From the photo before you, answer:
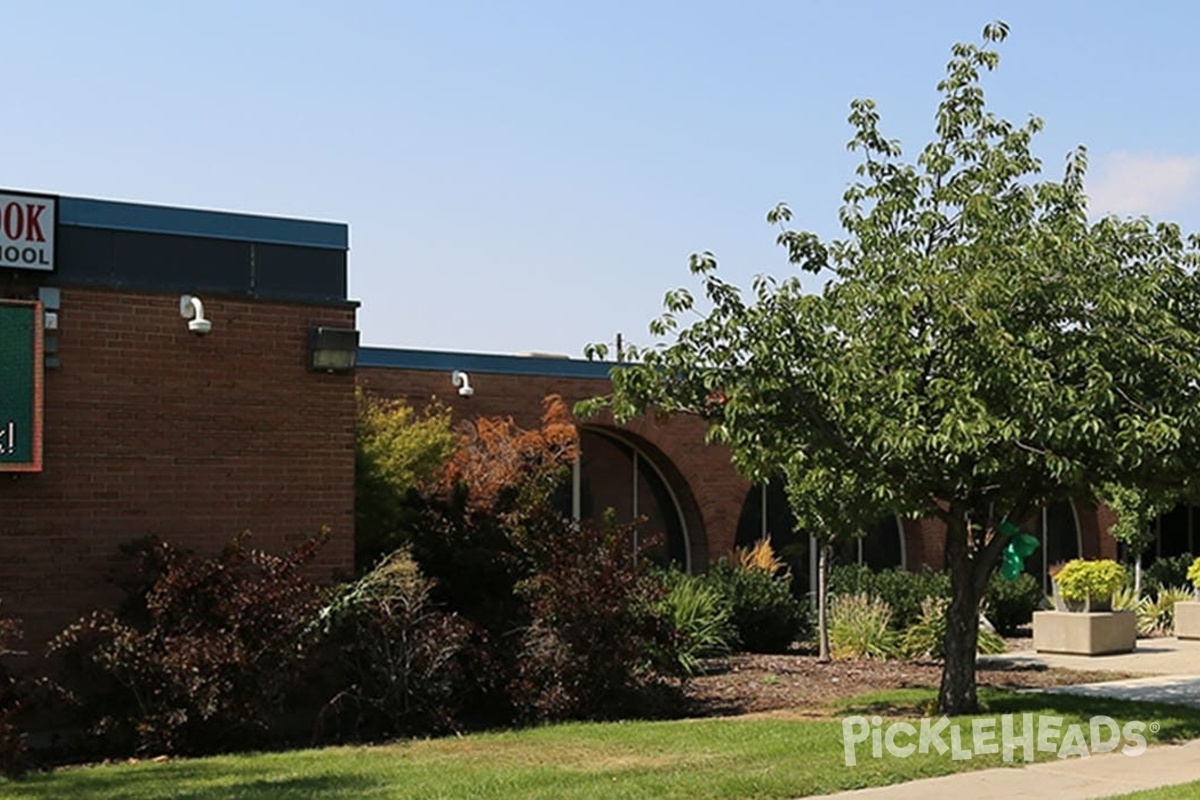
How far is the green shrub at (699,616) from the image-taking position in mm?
19984

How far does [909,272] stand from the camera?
13961 millimetres

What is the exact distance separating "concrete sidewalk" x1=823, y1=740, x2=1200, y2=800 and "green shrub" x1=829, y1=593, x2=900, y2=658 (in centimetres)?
822

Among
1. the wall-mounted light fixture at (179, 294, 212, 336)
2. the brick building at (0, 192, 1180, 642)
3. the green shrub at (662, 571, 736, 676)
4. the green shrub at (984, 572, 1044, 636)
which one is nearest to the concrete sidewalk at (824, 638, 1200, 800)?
the brick building at (0, 192, 1180, 642)

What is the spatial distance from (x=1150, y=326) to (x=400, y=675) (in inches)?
282

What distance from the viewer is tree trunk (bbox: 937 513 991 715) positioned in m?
14.9

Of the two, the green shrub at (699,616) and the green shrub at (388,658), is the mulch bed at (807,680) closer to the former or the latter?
the green shrub at (699,616)

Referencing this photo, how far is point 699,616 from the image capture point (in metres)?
20.5

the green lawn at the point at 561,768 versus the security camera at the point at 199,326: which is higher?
the security camera at the point at 199,326

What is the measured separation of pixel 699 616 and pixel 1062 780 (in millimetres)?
9012

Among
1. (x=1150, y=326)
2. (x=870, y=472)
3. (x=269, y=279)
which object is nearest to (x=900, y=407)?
(x=870, y=472)

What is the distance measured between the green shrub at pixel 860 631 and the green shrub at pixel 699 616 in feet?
4.79

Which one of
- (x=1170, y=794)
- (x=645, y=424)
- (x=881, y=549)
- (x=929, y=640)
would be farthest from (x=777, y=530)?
(x=1170, y=794)

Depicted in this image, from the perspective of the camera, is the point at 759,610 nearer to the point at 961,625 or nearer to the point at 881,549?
the point at 961,625

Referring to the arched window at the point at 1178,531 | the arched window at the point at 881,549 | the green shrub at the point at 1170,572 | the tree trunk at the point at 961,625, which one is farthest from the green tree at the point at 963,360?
the arched window at the point at 1178,531
